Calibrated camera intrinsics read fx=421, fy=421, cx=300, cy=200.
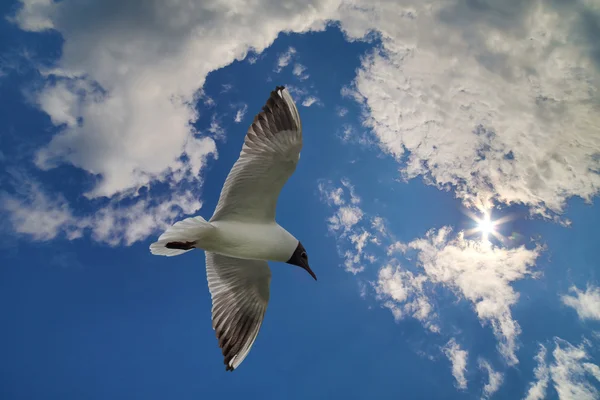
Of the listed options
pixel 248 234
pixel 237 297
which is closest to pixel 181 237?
pixel 248 234

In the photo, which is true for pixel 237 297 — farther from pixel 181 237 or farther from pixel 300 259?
pixel 181 237

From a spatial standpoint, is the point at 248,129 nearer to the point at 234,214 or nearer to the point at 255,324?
the point at 234,214

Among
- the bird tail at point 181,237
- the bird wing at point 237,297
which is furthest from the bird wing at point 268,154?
the bird wing at point 237,297

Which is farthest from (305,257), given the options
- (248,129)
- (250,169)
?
(248,129)

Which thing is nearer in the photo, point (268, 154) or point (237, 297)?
point (268, 154)

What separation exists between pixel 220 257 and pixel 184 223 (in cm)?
127

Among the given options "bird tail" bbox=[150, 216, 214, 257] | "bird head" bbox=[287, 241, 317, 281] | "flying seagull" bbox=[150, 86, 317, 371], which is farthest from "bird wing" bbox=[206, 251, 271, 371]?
"bird tail" bbox=[150, 216, 214, 257]

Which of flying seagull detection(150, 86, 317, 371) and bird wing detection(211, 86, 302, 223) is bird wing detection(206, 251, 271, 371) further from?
bird wing detection(211, 86, 302, 223)

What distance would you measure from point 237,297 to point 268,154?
6.27 ft

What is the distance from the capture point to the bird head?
16.5ft

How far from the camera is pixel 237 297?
202 inches

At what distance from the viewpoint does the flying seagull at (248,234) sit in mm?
4227

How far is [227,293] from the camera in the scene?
16.8 ft

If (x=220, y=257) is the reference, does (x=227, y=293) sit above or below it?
below
